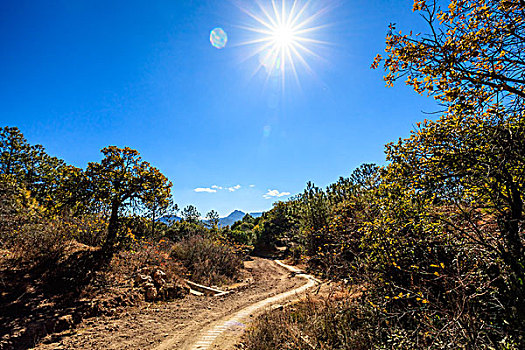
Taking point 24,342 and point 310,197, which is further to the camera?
point 310,197

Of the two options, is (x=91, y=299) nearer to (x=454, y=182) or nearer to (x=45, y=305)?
(x=45, y=305)

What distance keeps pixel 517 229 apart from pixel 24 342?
8.84m

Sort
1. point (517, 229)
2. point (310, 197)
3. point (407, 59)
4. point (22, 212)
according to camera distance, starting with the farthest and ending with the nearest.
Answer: point (310, 197) < point (22, 212) < point (407, 59) < point (517, 229)

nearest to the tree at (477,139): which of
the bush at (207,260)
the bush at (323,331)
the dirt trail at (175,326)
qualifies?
the bush at (323,331)

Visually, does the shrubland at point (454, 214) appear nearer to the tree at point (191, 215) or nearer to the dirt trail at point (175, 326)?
the dirt trail at point (175, 326)

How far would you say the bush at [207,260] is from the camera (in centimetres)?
1203

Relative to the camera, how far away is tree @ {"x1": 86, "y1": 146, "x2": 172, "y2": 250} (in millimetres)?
8539

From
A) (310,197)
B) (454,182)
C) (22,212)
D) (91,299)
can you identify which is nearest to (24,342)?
(91,299)

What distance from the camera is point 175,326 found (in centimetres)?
627

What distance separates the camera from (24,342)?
15.4ft

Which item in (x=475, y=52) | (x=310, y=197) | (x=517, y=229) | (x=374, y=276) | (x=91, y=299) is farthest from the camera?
(x=310, y=197)

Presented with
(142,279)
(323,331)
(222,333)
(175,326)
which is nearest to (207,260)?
(142,279)

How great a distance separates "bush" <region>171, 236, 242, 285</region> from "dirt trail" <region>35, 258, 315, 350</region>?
2631 mm

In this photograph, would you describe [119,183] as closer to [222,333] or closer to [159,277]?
[159,277]
